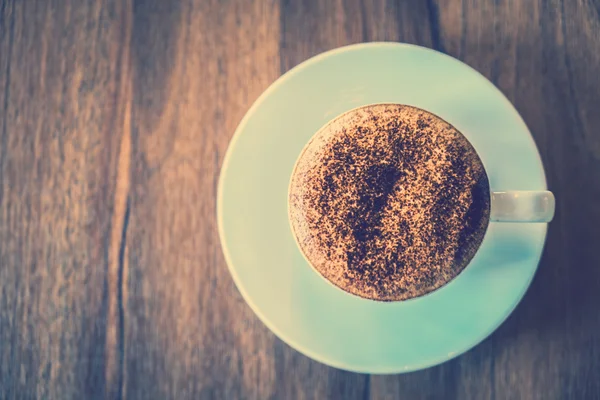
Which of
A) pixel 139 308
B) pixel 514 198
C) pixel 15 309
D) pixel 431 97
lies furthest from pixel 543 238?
pixel 15 309

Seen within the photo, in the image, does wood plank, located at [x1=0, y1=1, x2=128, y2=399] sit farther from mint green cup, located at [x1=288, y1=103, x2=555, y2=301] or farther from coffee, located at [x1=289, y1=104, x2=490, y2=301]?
mint green cup, located at [x1=288, y1=103, x2=555, y2=301]

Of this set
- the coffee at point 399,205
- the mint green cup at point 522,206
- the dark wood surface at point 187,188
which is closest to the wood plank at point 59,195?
the dark wood surface at point 187,188

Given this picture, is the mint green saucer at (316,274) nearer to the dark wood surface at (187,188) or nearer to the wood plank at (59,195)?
the dark wood surface at (187,188)

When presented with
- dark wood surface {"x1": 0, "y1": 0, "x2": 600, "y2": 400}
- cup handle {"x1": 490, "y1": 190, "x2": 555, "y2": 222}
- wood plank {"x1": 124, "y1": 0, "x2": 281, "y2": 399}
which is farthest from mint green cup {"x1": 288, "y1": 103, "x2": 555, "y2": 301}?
wood plank {"x1": 124, "y1": 0, "x2": 281, "y2": 399}

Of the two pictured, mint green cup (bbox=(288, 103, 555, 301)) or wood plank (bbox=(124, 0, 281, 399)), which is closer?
mint green cup (bbox=(288, 103, 555, 301))

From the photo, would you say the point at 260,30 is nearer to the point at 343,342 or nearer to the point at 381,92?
the point at 381,92
